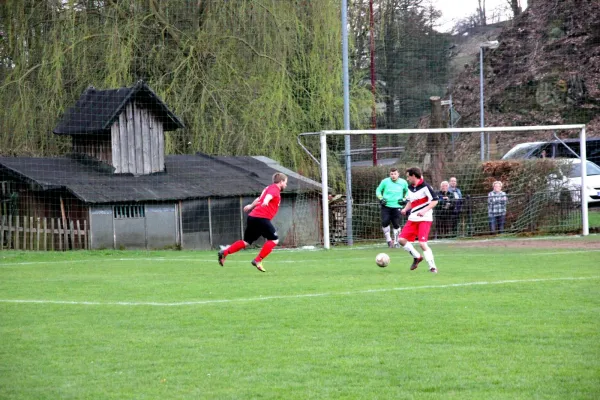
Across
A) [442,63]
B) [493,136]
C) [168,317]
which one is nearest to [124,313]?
[168,317]

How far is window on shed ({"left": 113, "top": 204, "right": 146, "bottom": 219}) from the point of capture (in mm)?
23984

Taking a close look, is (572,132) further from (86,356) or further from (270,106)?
(86,356)

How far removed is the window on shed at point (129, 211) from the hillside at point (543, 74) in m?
23.6

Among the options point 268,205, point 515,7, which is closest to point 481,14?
point 515,7

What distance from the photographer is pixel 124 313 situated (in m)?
10.9

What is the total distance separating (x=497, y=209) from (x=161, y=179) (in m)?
9.62

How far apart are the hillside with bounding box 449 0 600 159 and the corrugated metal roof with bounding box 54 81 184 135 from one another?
2214cm

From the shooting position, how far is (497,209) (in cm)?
2631

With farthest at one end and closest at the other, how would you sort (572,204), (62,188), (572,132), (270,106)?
(572,132)
(270,106)
(572,204)
(62,188)

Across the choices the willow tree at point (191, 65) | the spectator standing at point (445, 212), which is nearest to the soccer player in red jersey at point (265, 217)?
the spectator standing at point (445, 212)

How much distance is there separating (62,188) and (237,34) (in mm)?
8873

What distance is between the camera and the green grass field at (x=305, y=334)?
707cm

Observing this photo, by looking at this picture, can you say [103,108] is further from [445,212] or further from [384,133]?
[445,212]

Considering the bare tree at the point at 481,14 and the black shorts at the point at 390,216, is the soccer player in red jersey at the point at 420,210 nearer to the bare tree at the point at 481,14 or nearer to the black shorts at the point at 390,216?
the black shorts at the point at 390,216
